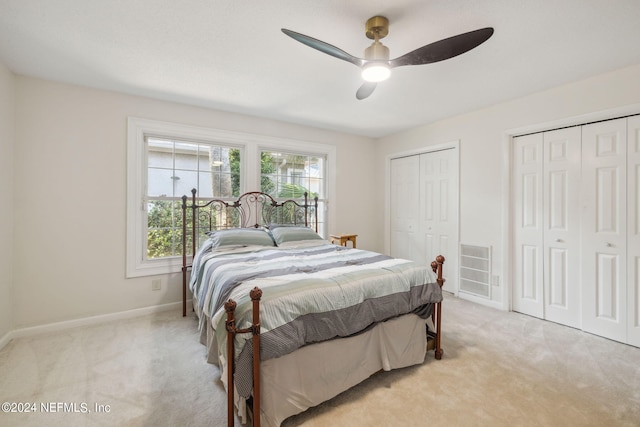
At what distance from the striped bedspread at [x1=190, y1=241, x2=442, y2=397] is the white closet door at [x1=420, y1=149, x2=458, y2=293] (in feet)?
6.44

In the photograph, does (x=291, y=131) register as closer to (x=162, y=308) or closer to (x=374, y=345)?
(x=162, y=308)

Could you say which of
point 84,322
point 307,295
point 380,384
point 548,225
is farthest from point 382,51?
point 84,322

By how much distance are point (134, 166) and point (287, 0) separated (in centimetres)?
254

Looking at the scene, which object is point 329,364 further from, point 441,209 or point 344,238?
point 441,209

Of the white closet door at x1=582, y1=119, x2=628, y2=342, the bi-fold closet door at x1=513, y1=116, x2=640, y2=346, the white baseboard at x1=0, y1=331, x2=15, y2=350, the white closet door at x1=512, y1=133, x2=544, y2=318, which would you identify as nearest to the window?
the white baseboard at x1=0, y1=331, x2=15, y2=350

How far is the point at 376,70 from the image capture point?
181 centimetres

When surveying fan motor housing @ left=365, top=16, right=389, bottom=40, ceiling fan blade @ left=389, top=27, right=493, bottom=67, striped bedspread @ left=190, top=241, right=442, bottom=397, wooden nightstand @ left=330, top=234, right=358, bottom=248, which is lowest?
striped bedspread @ left=190, top=241, right=442, bottom=397

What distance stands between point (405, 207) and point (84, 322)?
14.8ft

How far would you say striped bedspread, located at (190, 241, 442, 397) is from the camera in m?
1.52

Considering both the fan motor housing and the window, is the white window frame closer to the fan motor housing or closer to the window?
the window

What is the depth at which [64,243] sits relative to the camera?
2.85 meters

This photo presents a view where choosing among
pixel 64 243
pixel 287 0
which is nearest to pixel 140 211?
pixel 64 243

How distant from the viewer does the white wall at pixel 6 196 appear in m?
2.45

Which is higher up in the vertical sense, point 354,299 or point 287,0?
point 287,0
